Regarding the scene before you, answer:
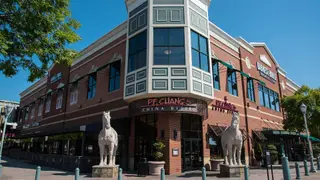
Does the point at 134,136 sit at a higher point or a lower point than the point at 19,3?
lower

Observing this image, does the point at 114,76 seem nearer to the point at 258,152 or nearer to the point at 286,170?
the point at 258,152

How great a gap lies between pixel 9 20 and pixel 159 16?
35.7ft

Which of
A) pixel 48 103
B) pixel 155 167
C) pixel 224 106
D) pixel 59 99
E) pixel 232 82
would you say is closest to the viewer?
pixel 155 167

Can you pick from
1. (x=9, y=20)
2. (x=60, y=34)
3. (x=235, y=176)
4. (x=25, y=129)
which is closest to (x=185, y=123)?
(x=235, y=176)

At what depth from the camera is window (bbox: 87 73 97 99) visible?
24.3m

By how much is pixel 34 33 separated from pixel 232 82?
18615mm

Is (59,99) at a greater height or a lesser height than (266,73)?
lesser

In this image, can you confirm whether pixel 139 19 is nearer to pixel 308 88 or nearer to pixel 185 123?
pixel 185 123

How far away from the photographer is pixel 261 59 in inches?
1175

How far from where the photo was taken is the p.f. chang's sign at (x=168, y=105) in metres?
16.1

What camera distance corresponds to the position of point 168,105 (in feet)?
52.7

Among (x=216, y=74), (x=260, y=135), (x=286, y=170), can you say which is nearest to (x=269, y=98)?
(x=260, y=135)

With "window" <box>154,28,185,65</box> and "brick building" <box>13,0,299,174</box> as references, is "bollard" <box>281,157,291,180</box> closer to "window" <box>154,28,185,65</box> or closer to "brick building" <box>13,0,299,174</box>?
"brick building" <box>13,0,299,174</box>

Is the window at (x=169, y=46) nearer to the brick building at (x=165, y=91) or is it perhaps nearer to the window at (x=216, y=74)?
the brick building at (x=165, y=91)
